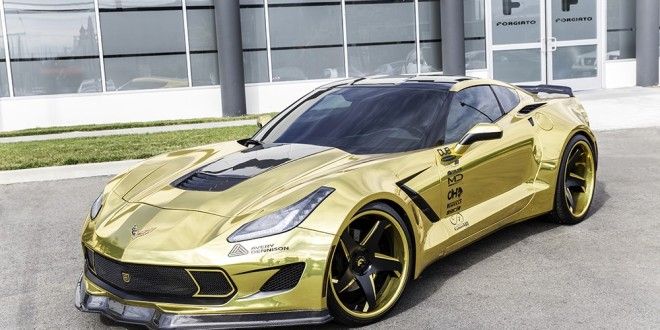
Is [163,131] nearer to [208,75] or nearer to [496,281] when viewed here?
[208,75]

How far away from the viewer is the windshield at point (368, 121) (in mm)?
4738

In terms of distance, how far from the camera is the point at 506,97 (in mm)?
5734

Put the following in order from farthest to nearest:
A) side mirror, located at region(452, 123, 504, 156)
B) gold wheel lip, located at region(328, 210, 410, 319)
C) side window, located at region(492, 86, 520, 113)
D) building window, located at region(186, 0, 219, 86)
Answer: building window, located at region(186, 0, 219, 86)
side window, located at region(492, 86, 520, 113)
side mirror, located at region(452, 123, 504, 156)
gold wheel lip, located at region(328, 210, 410, 319)

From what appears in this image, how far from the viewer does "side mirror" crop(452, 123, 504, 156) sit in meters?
4.66

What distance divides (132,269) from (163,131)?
1029 centimetres

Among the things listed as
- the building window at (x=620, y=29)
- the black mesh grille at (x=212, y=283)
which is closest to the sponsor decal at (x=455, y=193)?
the black mesh grille at (x=212, y=283)

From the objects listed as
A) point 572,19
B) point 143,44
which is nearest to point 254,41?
point 143,44

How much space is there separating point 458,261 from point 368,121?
47.9 inches

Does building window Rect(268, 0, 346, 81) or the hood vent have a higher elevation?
building window Rect(268, 0, 346, 81)

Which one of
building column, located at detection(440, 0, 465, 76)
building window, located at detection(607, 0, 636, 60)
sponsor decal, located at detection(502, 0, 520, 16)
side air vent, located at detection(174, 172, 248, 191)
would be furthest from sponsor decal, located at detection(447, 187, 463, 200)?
building window, located at detection(607, 0, 636, 60)

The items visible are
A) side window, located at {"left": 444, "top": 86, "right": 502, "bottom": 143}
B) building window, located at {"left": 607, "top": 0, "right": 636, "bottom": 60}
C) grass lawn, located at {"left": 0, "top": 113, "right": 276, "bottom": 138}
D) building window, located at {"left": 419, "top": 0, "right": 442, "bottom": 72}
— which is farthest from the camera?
building window, located at {"left": 607, "top": 0, "right": 636, "bottom": 60}

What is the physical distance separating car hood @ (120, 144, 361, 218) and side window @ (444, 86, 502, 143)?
88 cm

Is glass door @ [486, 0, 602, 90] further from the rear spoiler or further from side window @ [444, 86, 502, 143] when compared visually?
side window @ [444, 86, 502, 143]

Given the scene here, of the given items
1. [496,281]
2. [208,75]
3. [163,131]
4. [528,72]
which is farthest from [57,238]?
[528,72]
